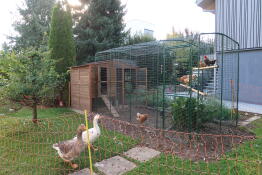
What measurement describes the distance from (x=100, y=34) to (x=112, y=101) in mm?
6360

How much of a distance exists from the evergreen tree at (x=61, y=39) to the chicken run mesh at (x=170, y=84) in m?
2.34

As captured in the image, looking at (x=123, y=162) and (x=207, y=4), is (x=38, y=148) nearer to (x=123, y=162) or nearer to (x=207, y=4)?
(x=123, y=162)

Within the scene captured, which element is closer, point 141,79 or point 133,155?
point 133,155

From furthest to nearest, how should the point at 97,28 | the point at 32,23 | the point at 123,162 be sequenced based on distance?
the point at 32,23
the point at 97,28
the point at 123,162

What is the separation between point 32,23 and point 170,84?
516 inches

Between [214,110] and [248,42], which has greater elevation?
[248,42]

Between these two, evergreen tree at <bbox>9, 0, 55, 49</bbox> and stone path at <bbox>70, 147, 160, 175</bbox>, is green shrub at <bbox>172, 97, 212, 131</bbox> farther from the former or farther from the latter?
evergreen tree at <bbox>9, 0, 55, 49</bbox>

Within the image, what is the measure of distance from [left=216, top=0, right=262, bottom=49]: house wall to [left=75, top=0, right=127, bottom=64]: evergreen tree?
637cm

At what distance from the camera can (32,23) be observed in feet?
45.0

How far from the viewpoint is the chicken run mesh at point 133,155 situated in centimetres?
283

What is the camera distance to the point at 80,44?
37.6 ft

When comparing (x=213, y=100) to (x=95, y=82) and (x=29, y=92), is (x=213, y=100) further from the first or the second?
(x=29, y=92)

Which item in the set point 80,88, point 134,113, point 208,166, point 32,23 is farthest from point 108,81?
point 32,23

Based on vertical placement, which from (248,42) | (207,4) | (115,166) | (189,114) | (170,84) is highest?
(207,4)
